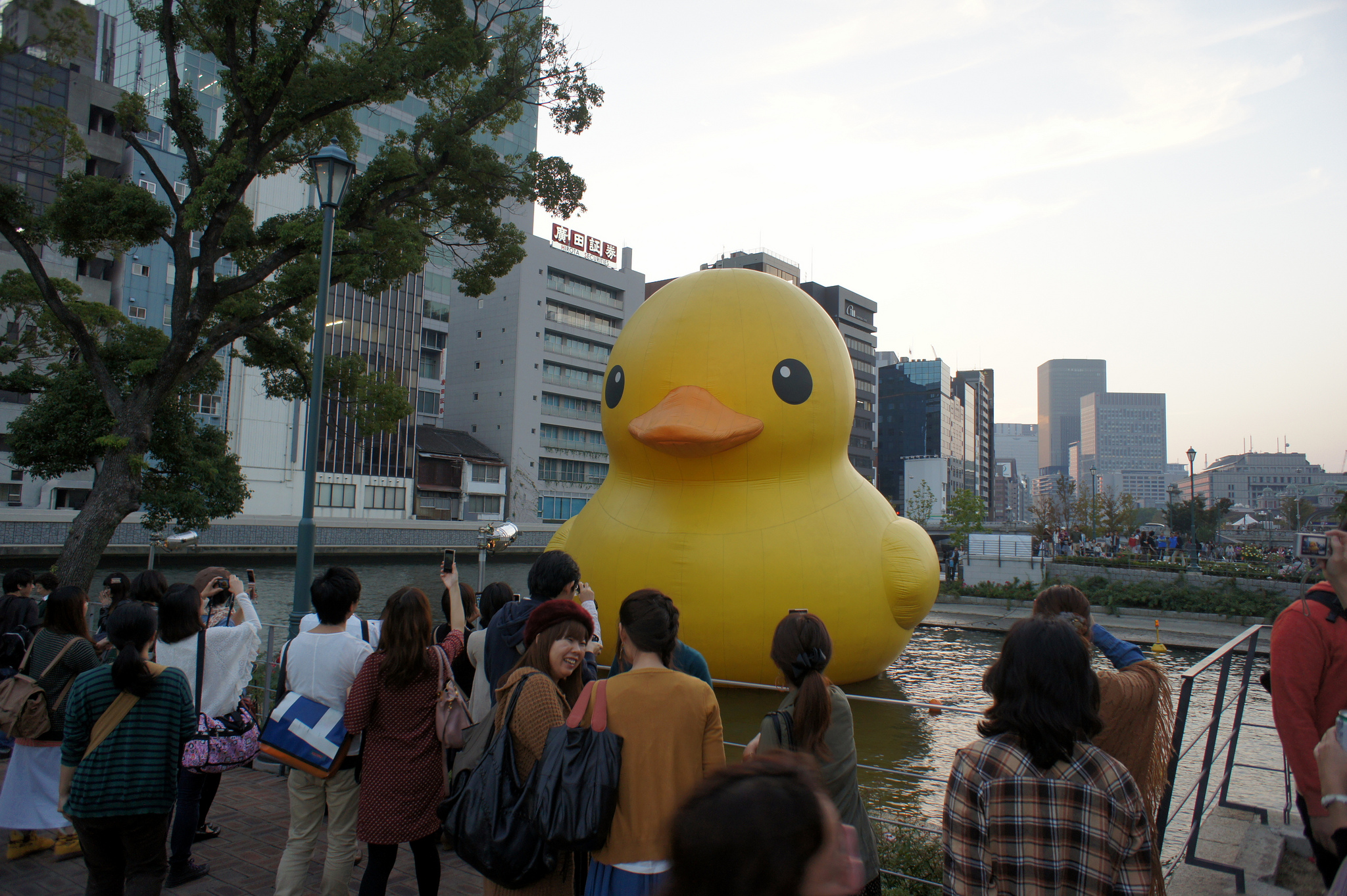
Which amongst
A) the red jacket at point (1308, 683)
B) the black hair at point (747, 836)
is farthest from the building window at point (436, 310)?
the black hair at point (747, 836)

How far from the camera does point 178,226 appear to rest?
11250mm

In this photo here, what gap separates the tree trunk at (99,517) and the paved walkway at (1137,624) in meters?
14.4

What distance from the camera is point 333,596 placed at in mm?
3750

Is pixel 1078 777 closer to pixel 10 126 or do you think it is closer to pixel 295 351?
pixel 295 351

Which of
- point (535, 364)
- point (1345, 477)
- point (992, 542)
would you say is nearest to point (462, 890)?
point (992, 542)

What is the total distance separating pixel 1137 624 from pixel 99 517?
1951 centimetres

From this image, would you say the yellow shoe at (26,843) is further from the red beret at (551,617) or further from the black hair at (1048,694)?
the black hair at (1048,694)

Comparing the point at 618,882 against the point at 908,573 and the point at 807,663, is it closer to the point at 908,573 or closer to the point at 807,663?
the point at 807,663

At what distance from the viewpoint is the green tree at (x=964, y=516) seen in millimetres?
32281

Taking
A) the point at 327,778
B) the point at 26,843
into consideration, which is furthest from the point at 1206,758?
the point at 26,843

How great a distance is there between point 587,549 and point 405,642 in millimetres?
5665

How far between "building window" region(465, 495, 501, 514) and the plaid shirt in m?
57.4

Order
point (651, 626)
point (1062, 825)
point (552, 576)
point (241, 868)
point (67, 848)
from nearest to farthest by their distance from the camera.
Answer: point (1062, 825)
point (651, 626)
point (552, 576)
point (241, 868)
point (67, 848)

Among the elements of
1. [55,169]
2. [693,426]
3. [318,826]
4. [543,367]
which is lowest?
[318,826]
